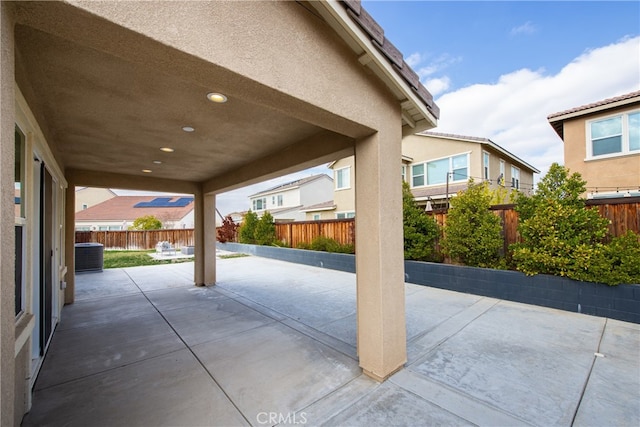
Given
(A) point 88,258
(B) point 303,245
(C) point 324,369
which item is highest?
(B) point 303,245

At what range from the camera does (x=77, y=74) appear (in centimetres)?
241

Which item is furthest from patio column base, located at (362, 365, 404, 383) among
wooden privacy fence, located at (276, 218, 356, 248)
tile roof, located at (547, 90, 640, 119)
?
tile roof, located at (547, 90, 640, 119)

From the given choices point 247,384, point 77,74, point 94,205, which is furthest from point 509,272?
point 94,205

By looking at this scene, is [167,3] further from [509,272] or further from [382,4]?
[382,4]

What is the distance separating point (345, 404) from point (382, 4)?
32.9 feet

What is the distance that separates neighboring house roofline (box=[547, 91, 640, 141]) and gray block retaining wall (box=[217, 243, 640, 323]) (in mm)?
6702

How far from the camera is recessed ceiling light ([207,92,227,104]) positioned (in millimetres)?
2775

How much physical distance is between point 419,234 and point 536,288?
2660 millimetres

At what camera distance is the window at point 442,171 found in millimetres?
12859

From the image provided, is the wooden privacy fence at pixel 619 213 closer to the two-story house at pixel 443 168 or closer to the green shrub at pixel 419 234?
the green shrub at pixel 419 234

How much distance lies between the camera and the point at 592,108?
8.34 m

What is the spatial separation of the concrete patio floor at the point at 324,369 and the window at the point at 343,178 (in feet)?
36.3

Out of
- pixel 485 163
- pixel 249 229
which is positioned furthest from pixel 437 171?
pixel 249 229

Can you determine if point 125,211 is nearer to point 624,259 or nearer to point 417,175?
point 417,175
